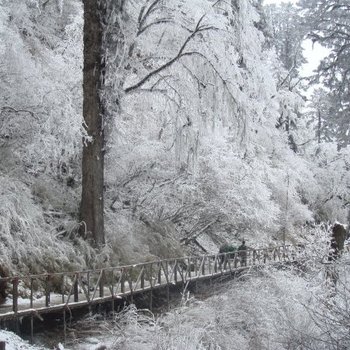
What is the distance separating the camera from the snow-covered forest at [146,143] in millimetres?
10797

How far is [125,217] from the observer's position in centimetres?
1705

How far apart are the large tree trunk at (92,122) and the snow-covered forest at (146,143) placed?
29mm

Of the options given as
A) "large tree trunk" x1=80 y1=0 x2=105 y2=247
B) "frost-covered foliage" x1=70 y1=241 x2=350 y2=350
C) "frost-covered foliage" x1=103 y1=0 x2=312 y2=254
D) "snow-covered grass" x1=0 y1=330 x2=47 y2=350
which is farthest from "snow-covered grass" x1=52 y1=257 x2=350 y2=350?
"frost-covered foliage" x1=103 y1=0 x2=312 y2=254

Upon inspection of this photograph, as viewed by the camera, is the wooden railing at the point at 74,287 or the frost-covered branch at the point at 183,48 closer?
the wooden railing at the point at 74,287

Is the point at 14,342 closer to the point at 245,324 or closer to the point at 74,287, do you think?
the point at 74,287

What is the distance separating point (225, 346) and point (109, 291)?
12.4 ft

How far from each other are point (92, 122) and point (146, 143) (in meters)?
3.22

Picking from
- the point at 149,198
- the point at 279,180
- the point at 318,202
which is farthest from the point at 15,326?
the point at 318,202

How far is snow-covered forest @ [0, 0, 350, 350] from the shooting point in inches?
425

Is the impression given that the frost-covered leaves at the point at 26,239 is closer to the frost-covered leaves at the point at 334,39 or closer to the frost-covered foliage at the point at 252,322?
the frost-covered foliage at the point at 252,322

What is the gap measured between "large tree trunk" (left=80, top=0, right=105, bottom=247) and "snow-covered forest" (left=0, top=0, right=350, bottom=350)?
29 millimetres

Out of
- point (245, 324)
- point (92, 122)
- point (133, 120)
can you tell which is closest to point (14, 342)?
point (245, 324)

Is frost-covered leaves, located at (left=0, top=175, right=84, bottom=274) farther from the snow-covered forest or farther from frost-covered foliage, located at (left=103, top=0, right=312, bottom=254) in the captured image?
frost-covered foliage, located at (left=103, top=0, right=312, bottom=254)

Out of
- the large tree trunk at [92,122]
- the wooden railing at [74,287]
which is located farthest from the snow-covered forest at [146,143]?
the wooden railing at [74,287]
